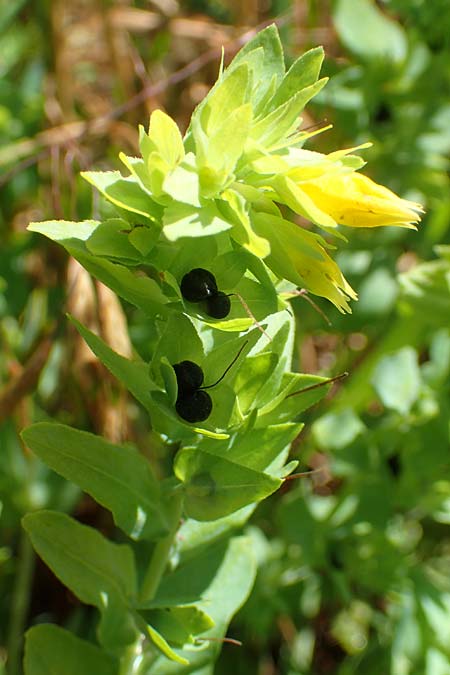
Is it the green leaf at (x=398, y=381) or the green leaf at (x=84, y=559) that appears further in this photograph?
the green leaf at (x=398, y=381)

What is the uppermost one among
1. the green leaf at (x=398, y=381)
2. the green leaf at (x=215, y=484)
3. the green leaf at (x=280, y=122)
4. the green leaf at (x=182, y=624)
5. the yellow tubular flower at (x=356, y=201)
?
the green leaf at (x=280, y=122)

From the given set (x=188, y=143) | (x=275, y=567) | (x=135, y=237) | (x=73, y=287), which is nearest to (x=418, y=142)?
(x=73, y=287)

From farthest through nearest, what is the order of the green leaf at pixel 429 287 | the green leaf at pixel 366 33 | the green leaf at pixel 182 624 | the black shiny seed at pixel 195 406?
the green leaf at pixel 366 33, the green leaf at pixel 429 287, the green leaf at pixel 182 624, the black shiny seed at pixel 195 406

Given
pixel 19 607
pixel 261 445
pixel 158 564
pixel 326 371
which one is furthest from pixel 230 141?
pixel 326 371

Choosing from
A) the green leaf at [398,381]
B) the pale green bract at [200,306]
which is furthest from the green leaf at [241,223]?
the green leaf at [398,381]

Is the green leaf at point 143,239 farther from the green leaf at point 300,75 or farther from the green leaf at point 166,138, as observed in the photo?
the green leaf at point 300,75

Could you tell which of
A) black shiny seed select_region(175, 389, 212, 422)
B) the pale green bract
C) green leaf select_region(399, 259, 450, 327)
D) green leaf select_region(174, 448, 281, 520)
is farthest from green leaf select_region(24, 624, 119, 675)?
green leaf select_region(399, 259, 450, 327)
